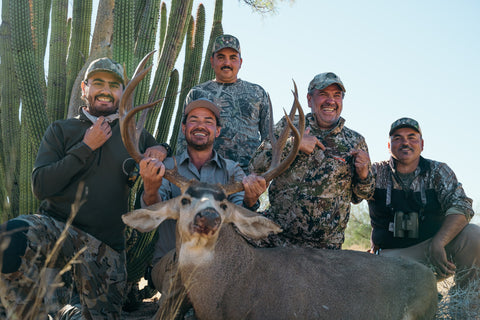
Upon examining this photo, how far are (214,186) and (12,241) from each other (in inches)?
83.2

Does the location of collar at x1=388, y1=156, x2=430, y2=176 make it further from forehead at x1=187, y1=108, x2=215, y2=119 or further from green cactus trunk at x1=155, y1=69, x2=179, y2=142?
green cactus trunk at x1=155, y1=69, x2=179, y2=142

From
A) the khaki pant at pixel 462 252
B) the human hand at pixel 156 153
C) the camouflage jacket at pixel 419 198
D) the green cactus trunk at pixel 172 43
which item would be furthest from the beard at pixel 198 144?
the khaki pant at pixel 462 252

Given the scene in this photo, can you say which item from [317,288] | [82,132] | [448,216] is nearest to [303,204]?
[317,288]

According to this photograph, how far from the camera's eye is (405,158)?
711cm

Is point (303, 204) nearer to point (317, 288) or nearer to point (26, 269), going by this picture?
point (317, 288)

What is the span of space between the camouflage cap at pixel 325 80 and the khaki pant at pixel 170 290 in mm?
3169

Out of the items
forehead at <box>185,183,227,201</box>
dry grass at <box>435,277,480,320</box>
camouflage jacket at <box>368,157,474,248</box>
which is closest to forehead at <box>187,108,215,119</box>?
forehead at <box>185,183,227,201</box>

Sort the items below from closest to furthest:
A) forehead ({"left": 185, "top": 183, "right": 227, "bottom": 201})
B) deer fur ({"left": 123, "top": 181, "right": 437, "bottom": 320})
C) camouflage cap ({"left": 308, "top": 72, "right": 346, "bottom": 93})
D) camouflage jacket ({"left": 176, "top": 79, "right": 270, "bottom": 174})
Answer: deer fur ({"left": 123, "top": 181, "right": 437, "bottom": 320})
forehead ({"left": 185, "top": 183, "right": 227, "bottom": 201})
camouflage cap ({"left": 308, "top": 72, "right": 346, "bottom": 93})
camouflage jacket ({"left": 176, "top": 79, "right": 270, "bottom": 174})

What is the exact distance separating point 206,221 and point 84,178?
5.95 feet

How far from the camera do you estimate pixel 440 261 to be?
645 centimetres

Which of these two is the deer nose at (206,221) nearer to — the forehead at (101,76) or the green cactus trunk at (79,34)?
the forehead at (101,76)

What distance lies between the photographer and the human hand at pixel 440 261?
6438mm

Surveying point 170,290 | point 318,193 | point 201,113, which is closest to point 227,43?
point 201,113

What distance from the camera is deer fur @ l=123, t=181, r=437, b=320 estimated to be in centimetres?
467
